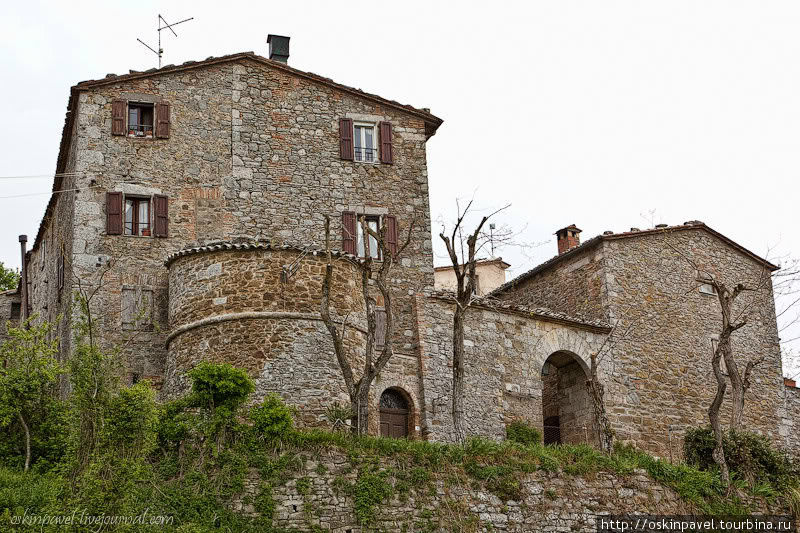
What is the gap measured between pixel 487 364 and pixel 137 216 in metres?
9.20

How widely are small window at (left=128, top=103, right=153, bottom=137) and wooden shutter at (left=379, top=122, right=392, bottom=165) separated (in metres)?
5.96

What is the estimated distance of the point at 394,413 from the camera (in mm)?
25516

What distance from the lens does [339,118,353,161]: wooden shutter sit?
2827cm

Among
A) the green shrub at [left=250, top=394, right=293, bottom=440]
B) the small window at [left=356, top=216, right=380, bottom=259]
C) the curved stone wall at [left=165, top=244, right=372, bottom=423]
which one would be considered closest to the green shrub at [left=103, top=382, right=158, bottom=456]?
the green shrub at [left=250, top=394, right=293, bottom=440]

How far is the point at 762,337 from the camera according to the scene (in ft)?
105

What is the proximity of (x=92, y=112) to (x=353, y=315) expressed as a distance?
874cm

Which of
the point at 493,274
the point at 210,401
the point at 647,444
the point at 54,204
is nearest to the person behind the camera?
the point at 210,401

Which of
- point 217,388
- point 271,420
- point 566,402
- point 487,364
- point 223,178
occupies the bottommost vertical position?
point 271,420

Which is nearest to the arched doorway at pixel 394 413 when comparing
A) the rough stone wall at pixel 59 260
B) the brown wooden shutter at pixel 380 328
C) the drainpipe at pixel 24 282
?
the brown wooden shutter at pixel 380 328

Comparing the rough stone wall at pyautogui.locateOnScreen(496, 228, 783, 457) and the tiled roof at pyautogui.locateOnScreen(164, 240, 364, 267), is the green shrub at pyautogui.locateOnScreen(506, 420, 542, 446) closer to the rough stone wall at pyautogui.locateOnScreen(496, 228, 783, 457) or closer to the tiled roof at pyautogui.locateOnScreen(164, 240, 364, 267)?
the rough stone wall at pyautogui.locateOnScreen(496, 228, 783, 457)

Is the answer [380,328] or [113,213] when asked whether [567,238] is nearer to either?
[380,328]

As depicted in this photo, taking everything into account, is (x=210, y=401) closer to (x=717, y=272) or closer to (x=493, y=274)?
(x=717, y=272)

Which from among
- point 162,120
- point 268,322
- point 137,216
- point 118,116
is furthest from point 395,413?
point 118,116

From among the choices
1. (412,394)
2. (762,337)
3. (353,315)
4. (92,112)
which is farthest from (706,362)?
(92,112)
